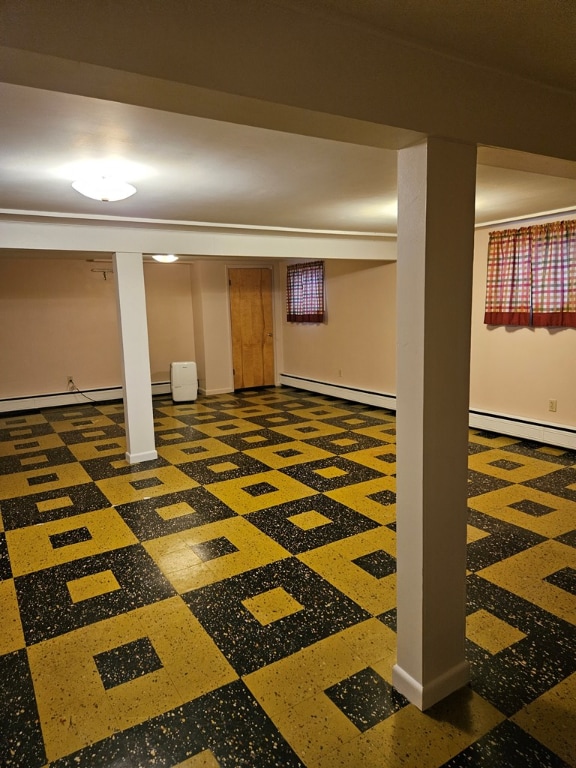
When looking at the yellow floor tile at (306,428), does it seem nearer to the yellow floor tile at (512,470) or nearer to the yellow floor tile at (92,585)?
the yellow floor tile at (512,470)

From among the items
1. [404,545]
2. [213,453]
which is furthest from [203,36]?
[213,453]

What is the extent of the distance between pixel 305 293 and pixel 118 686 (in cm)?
675

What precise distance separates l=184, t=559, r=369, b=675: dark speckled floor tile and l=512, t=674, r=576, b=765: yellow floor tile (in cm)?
77

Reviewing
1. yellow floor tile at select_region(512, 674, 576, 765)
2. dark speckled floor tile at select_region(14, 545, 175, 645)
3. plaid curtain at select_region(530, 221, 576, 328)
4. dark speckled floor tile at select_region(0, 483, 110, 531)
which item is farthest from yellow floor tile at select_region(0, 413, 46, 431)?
yellow floor tile at select_region(512, 674, 576, 765)

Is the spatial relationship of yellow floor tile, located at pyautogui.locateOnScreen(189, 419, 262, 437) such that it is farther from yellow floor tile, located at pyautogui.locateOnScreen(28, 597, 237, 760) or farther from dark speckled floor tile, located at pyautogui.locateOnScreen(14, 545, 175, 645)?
yellow floor tile, located at pyautogui.locateOnScreen(28, 597, 237, 760)

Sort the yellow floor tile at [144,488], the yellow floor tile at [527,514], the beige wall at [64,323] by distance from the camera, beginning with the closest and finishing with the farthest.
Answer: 1. the yellow floor tile at [527,514]
2. the yellow floor tile at [144,488]
3. the beige wall at [64,323]

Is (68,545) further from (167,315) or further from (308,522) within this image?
(167,315)

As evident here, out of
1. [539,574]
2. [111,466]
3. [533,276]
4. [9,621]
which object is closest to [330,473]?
[539,574]

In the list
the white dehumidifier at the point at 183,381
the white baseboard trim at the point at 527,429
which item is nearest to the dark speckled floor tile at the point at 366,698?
the white baseboard trim at the point at 527,429

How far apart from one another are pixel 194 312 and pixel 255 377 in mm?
1528

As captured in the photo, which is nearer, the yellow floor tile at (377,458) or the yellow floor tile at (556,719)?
the yellow floor tile at (556,719)

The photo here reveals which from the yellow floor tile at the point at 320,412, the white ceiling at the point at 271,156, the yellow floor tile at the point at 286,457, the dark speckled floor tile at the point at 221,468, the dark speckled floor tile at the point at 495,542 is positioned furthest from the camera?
the yellow floor tile at the point at 320,412

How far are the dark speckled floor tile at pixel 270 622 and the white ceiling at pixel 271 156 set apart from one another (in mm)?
2055

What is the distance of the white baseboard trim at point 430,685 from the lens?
183 centimetres
